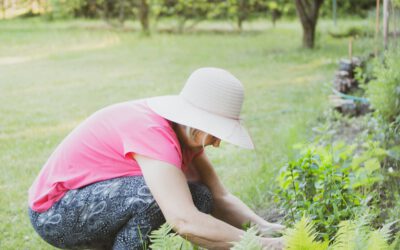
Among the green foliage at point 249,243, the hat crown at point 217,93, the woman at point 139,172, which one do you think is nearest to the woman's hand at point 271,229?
the woman at point 139,172

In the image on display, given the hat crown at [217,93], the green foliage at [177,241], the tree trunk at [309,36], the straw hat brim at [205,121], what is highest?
the hat crown at [217,93]

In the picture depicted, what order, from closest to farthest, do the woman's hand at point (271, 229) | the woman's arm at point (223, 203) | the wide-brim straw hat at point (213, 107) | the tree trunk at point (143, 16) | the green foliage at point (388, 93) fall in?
the wide-brim straw hat at point (213, 107)
the woman's hand at point (271, 229)
the woman's arm at point (223, 203)
the green foliage at point (388, 93)
the tree trunk at point (143, 16)

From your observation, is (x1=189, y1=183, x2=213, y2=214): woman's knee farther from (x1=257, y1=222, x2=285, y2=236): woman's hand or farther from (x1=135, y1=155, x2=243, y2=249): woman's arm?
(x1=135, y1=155, x2=243, y2=249): woman's arm

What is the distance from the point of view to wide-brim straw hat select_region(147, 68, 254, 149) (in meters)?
2.44

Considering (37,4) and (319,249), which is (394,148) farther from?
(37,4)

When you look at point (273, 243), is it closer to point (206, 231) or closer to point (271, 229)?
point (206, 231)

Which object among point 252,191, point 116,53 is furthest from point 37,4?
point 252,191

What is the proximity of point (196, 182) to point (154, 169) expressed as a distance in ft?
2.02

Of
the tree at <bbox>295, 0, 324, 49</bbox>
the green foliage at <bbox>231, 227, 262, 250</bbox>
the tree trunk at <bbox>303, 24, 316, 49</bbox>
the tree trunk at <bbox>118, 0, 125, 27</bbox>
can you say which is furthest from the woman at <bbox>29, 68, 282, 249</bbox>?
the tree trunk at <bbox>118, 0, 125, 27</bbox>

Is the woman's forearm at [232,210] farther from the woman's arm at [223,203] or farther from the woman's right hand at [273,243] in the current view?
the woman's right hand at [273,243]

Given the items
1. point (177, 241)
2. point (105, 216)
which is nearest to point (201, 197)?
point (105, 216)

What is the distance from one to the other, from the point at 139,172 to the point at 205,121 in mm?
387

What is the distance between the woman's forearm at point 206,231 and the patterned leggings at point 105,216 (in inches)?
10.6

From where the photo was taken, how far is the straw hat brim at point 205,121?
242 cm
